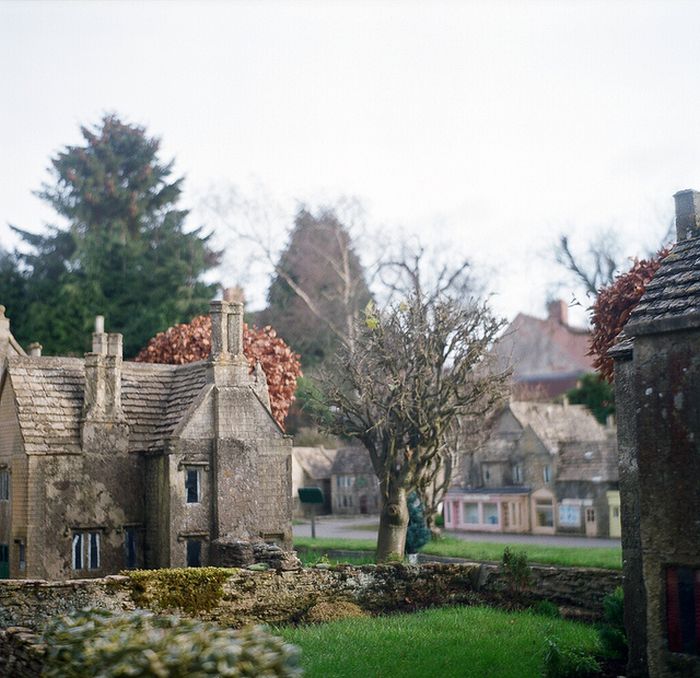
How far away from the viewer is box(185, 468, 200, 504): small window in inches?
1136

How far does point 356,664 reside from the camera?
17391 mm

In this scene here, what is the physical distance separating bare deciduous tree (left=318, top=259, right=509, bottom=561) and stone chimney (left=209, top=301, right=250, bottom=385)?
288 centimetres

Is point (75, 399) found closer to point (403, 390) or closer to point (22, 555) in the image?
point (22, 555)

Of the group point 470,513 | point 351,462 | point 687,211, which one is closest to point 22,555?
point 687,211

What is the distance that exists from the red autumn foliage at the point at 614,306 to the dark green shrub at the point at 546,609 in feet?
18.1

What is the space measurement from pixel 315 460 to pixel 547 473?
61.2ft

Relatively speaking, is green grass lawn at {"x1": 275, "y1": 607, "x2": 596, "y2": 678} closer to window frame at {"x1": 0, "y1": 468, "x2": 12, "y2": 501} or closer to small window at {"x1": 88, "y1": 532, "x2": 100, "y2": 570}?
small window at {"x1": 88, "y1": 532, "x2": 100, "y2": 570}

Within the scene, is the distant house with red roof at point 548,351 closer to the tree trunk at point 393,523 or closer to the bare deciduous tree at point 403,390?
the bare deciduous tree at point 403,390

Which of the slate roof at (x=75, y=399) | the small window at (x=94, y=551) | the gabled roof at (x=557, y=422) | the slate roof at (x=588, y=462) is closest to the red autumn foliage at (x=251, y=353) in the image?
the slate roof at (x=75, y=399)

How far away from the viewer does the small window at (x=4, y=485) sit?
2962 centimetres

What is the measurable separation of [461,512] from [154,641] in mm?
47760

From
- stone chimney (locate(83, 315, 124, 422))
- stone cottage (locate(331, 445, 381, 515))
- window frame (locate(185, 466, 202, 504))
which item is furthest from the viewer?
stone cottage (locate(331, 445, 381, 515))

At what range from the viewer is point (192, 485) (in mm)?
28953

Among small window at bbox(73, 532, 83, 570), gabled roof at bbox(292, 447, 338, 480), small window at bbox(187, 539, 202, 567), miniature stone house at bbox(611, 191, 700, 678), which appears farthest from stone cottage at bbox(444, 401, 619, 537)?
miniature stone house at bbox(611, 191, 700, 678)
